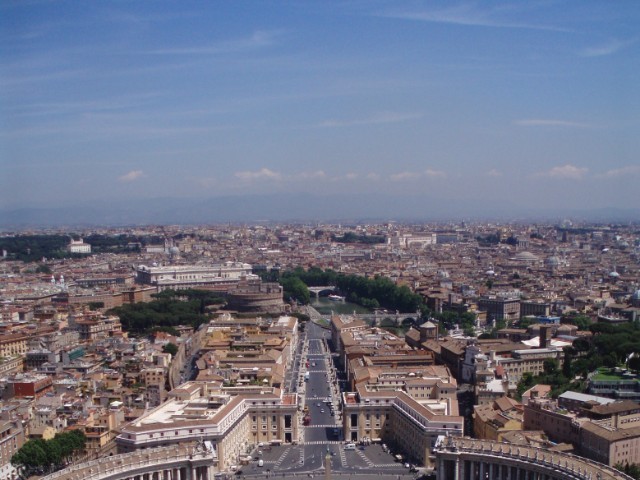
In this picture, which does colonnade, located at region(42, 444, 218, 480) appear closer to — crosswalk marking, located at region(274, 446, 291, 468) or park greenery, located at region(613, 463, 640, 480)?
crosswalk marking, located at region(274, 446, 291, 468)

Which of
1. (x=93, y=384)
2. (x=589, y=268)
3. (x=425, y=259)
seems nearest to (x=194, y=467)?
(x=93, y=384)

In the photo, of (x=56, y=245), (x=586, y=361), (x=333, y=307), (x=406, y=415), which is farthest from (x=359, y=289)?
(x=56, y=245)

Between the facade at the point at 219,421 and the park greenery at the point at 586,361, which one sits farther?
the park greenery at the point at 586,361

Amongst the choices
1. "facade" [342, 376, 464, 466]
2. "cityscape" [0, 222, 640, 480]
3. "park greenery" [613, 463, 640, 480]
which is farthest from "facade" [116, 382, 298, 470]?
"park greenery" [613, 463, 640, 480]

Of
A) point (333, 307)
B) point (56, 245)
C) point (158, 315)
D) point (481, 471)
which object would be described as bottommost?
point (333, 307)

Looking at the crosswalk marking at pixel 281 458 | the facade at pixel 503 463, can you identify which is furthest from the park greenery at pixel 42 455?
the facade at pixel 503 463

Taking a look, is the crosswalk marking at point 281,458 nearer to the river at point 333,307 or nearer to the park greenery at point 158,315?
the park greenery at point 158,315

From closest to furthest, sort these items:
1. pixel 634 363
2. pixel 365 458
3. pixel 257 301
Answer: pixel 365 458
pixel 634 363
pixel 257 301

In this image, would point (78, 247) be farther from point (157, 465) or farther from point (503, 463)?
point (503, 463)

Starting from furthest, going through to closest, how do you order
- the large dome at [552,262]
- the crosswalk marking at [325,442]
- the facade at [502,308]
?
the large dome at [552,262] < the facade at [502,308] < the crosswalk marking at [325,442]
